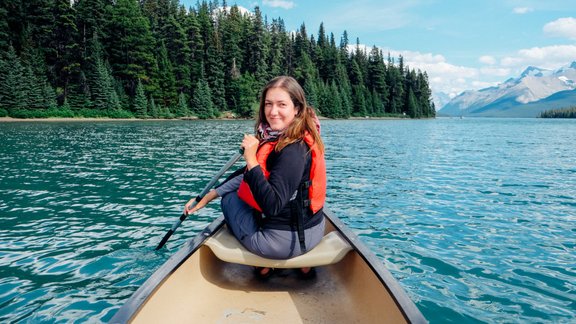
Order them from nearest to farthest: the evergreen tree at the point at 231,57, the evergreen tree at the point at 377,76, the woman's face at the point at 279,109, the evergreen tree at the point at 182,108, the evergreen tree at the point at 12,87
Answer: the woman's face at the point at 279,109, the evergreen tree at the point at 12,87, the evergreen tree at the point at 182,108, the evergreen tree at the point at 231,57, the evergreen tree at the point at 377,76

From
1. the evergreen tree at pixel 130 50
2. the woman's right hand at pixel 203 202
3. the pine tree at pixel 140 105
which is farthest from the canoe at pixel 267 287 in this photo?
the evergreen tree at pixel 130 50

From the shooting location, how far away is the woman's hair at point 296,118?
3180 mm

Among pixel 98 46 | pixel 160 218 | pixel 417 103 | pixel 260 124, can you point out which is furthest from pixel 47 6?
pixel 417 103

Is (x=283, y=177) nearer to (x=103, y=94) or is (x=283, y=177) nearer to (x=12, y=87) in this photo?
(x=12, y=87)

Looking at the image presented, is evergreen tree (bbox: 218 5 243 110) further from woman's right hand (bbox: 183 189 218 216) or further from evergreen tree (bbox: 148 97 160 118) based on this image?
woman's right hand (bbox: 183 189 218 216)

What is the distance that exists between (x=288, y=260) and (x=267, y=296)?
0.47 meters

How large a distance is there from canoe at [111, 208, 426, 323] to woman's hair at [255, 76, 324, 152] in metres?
1.11

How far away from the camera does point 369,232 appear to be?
273 inches

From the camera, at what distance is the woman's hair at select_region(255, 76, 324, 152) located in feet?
10.4

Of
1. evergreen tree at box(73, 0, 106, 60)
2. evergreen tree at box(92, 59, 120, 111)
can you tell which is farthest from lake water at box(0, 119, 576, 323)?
evergreen tree at box(73, 0, 106, 60)

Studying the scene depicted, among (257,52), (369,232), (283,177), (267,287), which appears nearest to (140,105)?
(257,52)

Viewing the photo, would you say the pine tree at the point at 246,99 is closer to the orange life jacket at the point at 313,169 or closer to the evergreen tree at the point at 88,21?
the evergreen tree at the point at 88,21

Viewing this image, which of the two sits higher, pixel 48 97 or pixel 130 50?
pixel 130 50

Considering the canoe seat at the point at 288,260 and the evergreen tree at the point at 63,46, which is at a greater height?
the evergreen tree at the point at 63,46
